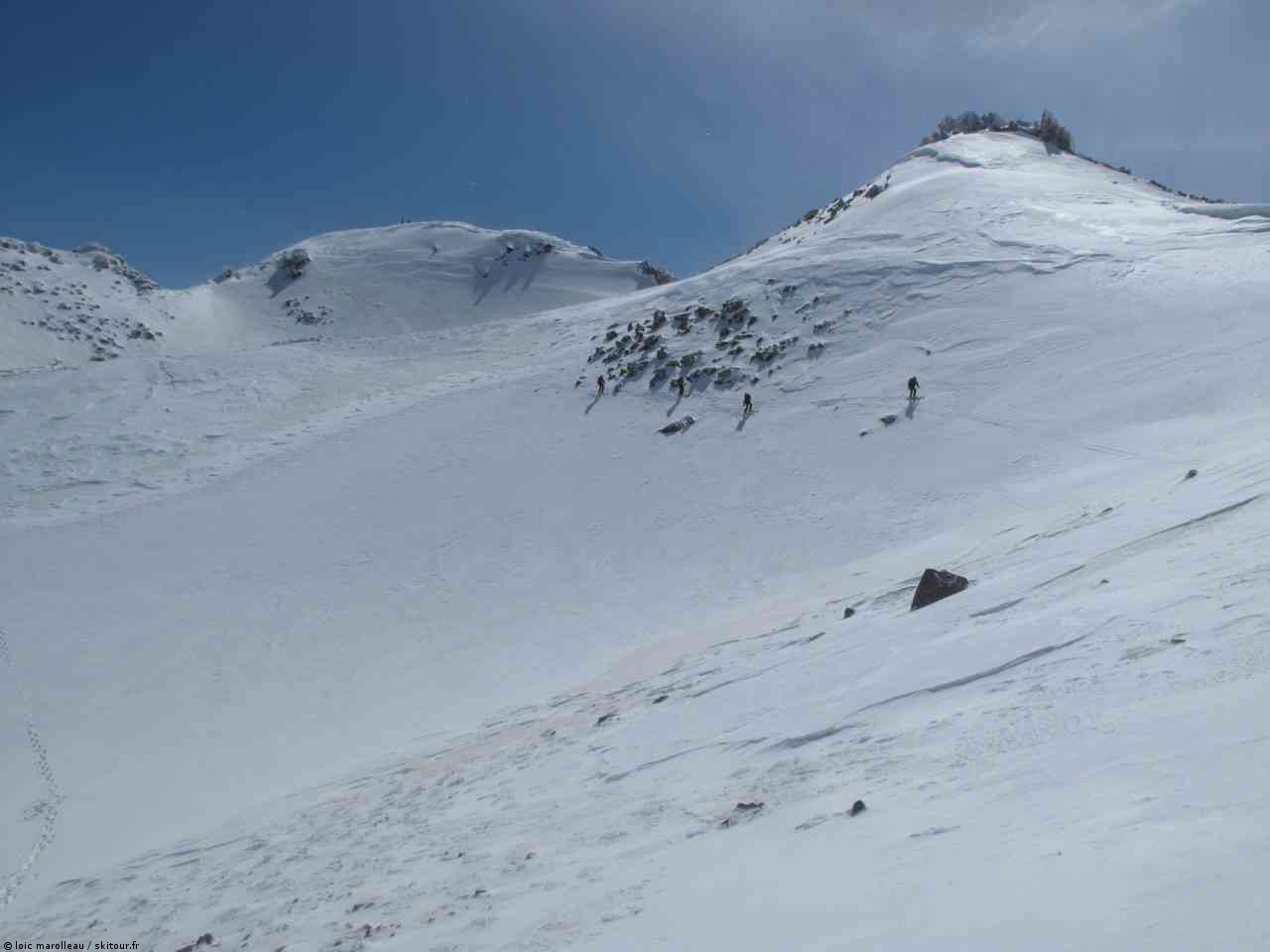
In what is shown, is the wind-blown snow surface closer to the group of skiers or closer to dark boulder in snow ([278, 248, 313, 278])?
the group of skiers

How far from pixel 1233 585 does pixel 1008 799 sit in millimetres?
3003

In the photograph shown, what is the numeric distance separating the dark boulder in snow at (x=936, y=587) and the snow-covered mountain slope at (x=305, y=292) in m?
66.8

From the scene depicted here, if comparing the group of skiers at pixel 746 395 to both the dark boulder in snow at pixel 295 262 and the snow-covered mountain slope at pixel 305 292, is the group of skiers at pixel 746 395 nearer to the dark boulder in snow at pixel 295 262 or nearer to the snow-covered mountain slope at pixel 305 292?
the snow-covered mountain slope at pixel 305 292

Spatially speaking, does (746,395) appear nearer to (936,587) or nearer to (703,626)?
(703,626)

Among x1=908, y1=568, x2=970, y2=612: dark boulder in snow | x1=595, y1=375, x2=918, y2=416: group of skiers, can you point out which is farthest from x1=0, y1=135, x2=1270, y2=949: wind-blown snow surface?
x1=595, y1=375, x2=918, y2=416: group of skiers

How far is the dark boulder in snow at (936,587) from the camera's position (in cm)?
909

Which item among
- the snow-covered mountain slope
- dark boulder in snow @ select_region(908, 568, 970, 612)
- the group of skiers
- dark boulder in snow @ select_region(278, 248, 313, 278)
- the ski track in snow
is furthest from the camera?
dark boulder in snow @ select_region(278, 248, 313, 278)

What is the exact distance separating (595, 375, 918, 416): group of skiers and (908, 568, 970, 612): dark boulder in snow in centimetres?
1321

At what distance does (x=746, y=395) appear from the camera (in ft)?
80.0

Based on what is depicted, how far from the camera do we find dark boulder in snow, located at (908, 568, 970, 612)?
9.09m

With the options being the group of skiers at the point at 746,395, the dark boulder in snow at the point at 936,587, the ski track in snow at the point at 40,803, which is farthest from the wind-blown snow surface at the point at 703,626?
the group of skiers at the point at 746,395

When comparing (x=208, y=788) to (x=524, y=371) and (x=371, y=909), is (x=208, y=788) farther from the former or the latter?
(x=524, y=371)

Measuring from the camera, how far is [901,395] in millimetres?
22094

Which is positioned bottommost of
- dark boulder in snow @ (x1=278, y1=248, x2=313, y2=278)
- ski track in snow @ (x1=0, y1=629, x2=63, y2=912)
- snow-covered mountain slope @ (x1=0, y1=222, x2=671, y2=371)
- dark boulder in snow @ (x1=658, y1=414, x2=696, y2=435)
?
ski track in snow @ (x1=0, y1=629, x2=63, y2=912)
